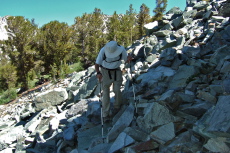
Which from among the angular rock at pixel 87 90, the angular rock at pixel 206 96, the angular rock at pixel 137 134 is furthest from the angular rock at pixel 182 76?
the angular rock at pixel 87 90

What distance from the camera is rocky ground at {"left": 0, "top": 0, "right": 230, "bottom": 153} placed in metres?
3.90

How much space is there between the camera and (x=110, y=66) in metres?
5.98

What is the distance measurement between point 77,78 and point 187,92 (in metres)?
9.58

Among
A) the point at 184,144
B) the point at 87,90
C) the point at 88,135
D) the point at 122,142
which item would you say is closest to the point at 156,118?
the point at 122,142

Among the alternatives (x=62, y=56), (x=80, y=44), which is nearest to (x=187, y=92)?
(x=62, y=56)

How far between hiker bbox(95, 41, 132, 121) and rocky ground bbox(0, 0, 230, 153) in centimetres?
63

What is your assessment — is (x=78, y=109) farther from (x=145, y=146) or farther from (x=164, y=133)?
(x=164, y=133)

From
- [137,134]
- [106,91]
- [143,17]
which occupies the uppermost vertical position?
[143,17]

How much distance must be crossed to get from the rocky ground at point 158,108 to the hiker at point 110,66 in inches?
24.9

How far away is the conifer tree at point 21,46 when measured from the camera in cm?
2364

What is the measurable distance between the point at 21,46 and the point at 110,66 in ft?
72.8

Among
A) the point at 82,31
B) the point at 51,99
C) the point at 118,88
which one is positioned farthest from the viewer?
the point at 82,31

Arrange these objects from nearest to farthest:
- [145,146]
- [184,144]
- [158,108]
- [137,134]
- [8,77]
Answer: [184,144]
[145,146]
[137,134]
[158,108]
[8,77]

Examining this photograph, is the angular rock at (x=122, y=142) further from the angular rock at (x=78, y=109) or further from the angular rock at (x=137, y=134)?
the angular rock at (x=78, y=109)
